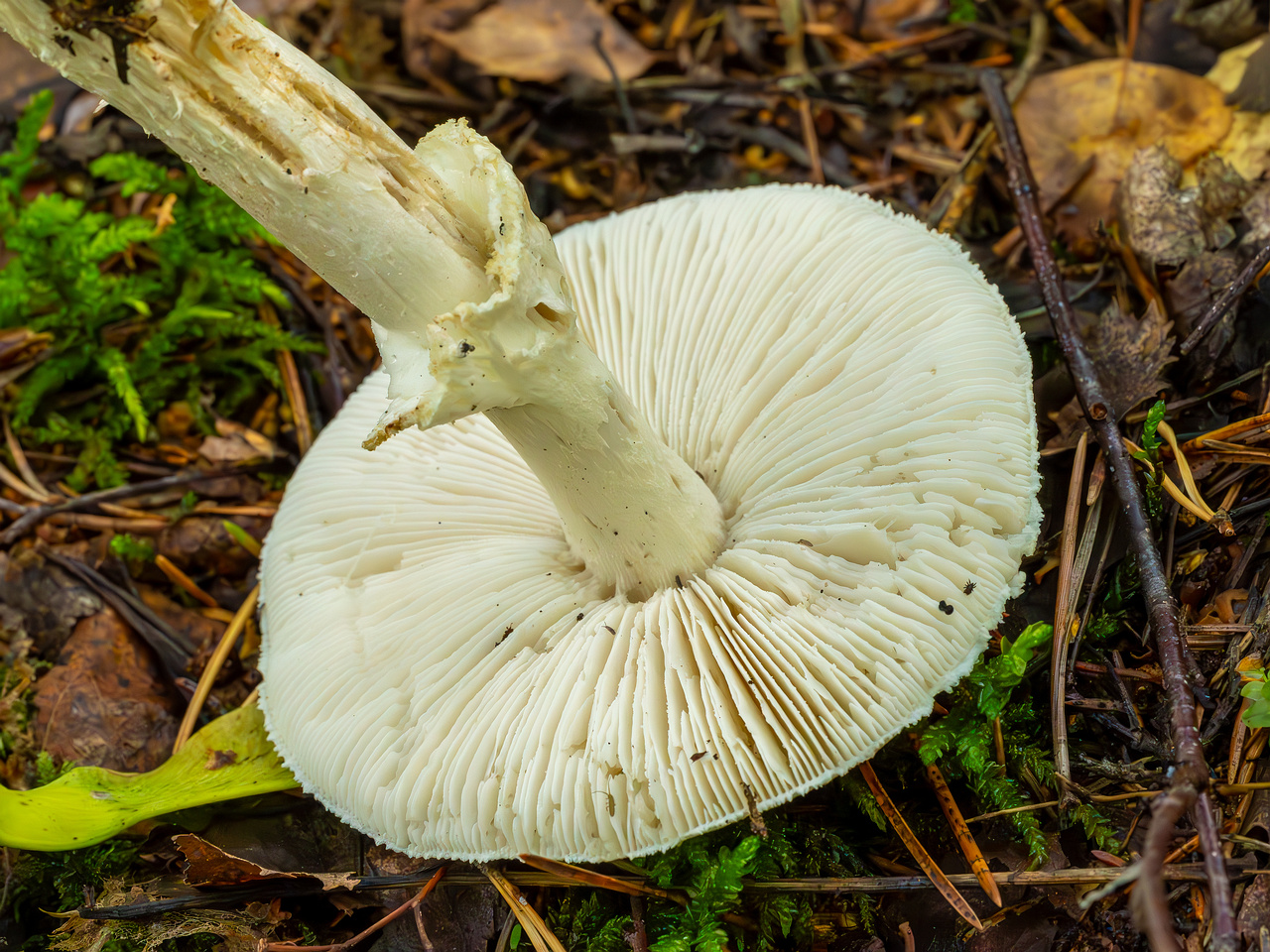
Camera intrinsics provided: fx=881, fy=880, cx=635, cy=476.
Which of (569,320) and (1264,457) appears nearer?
(569,320)

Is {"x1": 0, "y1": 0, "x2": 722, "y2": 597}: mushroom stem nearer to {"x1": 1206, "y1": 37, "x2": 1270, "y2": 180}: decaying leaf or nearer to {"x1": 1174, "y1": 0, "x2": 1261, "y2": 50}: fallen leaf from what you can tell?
{"x1": 1206, "y1": 37, "x2": 1270, "y2": 180}: decaying leaf

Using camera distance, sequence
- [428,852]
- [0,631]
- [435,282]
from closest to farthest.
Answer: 1. [435,282]
2. [428,852]
3. [0,631]

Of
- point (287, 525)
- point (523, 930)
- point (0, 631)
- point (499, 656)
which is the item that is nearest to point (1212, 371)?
point (499, 656)

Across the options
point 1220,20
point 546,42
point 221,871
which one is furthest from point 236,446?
point 1220,20

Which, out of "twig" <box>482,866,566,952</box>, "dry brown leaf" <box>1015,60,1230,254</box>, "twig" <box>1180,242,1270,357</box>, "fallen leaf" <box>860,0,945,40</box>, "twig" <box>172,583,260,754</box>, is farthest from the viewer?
"fallen leaf" <box>860,0,945,40</box>

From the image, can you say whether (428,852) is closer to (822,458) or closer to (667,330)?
(822,458)

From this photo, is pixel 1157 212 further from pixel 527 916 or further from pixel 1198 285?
pixel 527 916

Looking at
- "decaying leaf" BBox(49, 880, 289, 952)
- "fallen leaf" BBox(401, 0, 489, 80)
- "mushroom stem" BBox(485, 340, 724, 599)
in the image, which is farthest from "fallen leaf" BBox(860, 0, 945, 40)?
"decaying leaf" BBox(49, 880, 289, 952)
